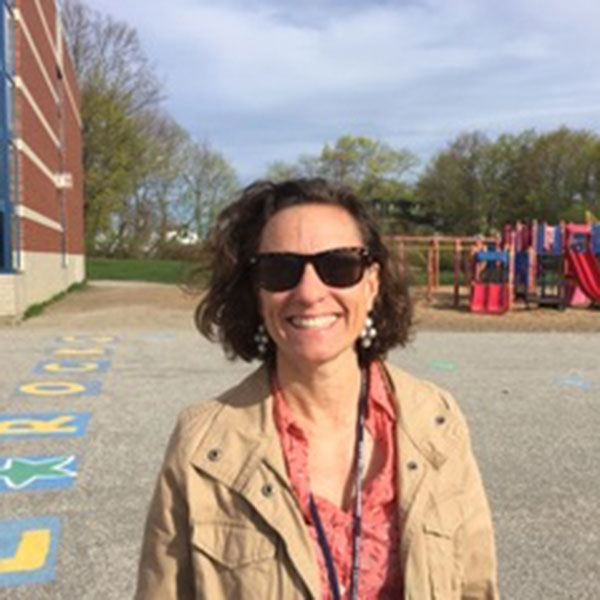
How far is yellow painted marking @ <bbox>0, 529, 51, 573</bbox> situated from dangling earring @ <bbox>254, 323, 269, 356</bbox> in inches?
85.0

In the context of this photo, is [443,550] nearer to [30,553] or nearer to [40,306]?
[30,553]

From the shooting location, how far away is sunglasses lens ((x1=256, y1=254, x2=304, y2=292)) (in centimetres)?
184

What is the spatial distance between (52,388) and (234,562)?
656 cm

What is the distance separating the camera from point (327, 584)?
172 cm

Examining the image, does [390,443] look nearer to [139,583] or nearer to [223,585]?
[223,585]

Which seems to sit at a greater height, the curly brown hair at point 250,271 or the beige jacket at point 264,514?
the curly brown hair at point 250,271

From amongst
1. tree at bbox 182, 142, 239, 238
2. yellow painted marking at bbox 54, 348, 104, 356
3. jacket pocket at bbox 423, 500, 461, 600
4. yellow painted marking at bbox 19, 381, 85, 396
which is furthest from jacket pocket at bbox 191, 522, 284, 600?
tree at bbox 182, 142, 239, 238

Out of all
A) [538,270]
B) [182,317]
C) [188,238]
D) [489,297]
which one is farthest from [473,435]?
[538,270]

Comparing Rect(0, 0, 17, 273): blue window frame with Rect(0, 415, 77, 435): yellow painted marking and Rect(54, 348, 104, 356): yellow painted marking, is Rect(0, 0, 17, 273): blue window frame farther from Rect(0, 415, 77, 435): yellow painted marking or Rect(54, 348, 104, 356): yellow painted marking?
Rect(0, 415, 77, 435): yellow painted marking

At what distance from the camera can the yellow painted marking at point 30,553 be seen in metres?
3.56

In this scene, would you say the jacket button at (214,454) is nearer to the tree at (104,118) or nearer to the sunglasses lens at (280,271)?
the sunglasses lens at (280,271)

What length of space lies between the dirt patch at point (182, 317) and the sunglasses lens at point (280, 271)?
1085 cm

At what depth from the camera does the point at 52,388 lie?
7.80 metres

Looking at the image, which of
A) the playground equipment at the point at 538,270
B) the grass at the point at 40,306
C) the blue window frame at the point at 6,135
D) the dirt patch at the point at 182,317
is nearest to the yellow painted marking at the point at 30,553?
the dirt patch at the point at 182,317
